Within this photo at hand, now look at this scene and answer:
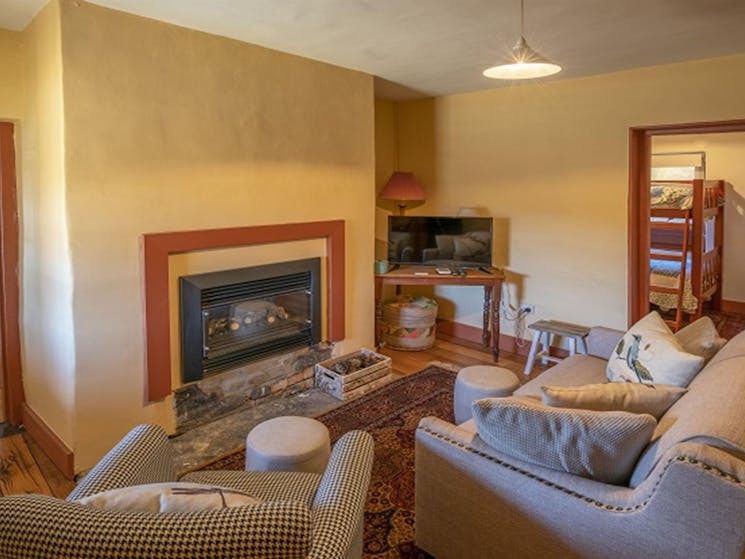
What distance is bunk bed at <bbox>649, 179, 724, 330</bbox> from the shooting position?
529 centimetres

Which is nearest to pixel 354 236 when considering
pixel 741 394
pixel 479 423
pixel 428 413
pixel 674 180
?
pixel 428 413

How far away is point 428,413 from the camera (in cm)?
330

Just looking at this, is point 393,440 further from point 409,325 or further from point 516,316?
point 516,316

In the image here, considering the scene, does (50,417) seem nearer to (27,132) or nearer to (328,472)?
(27,132)

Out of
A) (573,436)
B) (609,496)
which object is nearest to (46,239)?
(573,436)

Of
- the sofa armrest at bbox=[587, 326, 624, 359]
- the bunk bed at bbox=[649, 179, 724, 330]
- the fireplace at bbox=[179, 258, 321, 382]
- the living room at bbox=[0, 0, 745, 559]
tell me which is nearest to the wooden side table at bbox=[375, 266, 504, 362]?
the living room at bbox=[0, 0, 745, 559]

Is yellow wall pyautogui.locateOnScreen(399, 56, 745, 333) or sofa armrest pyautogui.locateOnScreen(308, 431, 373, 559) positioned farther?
yellow wall pyautogui.locateOnScreen(399, 56, 745, 333)

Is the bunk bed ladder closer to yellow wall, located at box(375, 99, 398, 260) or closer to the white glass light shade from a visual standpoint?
yellow wall, located at box(375, 99, 398, 260)

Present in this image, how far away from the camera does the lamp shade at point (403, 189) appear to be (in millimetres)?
4777

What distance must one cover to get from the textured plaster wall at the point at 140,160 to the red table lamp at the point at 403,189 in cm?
139

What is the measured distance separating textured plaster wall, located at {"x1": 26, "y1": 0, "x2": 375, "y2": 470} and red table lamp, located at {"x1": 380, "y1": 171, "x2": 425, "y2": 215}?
1.39 m

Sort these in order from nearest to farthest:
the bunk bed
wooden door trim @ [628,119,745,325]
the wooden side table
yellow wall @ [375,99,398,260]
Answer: wooden door trim @ [628,119,745,325] → the wooden side table → yellow wall @ [375,99,398,260] → the bunk bed

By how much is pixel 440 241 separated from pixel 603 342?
182 cm

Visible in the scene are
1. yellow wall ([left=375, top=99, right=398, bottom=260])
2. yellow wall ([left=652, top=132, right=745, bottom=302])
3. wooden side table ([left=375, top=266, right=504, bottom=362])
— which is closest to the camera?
wooden side table ([left=375, top=266, right=504, bottom=362])
